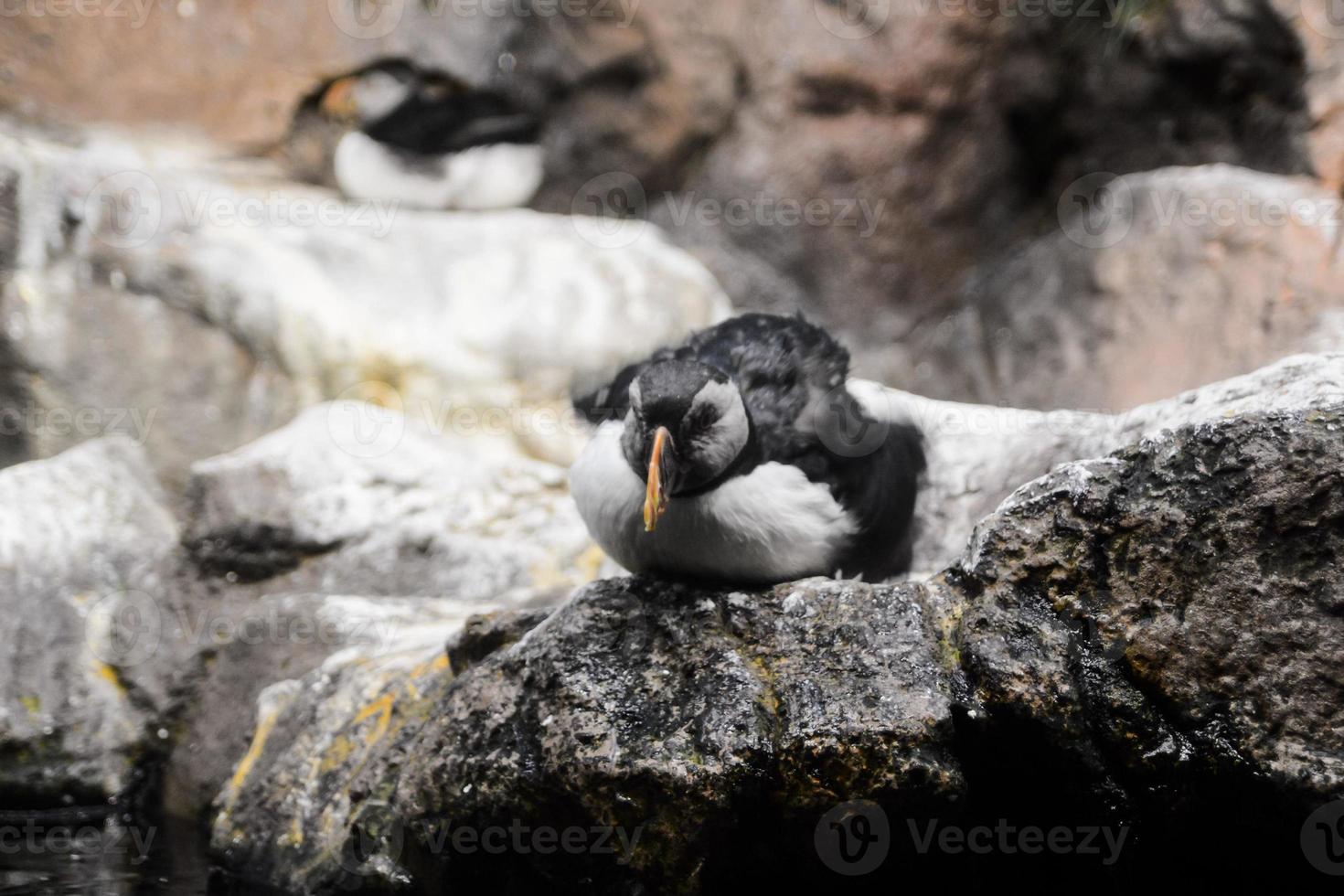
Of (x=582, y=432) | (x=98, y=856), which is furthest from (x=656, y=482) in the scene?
(x=98, y=856)

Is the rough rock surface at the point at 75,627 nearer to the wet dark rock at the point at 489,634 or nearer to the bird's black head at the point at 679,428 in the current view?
the wet dark rock at the point at 489,634

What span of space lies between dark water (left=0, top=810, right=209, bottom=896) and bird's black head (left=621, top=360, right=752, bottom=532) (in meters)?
1.80

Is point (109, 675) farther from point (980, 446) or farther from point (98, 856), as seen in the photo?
point (980, 446)

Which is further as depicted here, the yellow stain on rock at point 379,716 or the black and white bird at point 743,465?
the yellow stain on rock at point 379,716

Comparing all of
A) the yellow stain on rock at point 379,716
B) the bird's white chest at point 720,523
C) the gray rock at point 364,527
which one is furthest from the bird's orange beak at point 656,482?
the gray rock at point 364,527

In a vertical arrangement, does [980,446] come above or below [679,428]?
above

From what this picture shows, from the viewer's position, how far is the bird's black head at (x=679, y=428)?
2684mm

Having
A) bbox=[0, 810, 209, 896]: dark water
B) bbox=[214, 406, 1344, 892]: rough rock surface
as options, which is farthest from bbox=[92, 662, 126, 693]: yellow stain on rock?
bbox=[214, 406, 1344, 892]: rough rock surface

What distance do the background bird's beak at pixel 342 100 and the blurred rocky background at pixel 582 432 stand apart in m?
0.09

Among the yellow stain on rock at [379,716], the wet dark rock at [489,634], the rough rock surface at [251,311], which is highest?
the rough rock surface at [251,311]

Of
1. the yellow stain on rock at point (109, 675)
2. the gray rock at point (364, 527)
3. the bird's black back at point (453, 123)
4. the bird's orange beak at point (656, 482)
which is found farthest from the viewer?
the bird's black back at point (453, 123)

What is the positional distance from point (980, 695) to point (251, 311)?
4348mm

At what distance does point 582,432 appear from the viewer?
4.67 m

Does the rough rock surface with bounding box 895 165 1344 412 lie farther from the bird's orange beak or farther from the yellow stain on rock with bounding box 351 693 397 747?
the yellow stain on rock with bounding box 351 693 397 747
